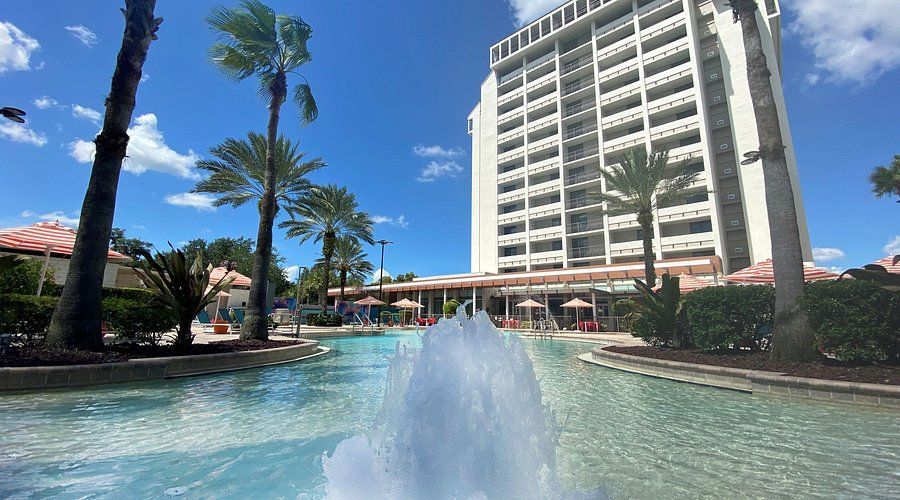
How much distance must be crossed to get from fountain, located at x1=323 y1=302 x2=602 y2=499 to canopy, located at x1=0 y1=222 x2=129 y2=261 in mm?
12485

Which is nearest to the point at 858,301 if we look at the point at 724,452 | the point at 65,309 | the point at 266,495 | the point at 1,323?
the point at 724,452

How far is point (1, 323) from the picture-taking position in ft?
23.4

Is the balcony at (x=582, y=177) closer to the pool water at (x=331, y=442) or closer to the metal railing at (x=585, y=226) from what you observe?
the metal railing at (x=585, y=226)

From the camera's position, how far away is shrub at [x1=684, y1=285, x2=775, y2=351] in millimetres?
8695

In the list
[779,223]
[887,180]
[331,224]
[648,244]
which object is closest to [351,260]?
[331,224]

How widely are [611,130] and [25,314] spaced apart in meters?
42.2

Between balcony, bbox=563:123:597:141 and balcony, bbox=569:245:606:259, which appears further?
balcony, bbox=563:123:597:141

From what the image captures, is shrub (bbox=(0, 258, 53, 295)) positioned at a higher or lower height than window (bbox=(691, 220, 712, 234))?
lower

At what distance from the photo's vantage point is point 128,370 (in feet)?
21.7

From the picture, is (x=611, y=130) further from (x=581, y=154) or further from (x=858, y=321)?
(x=858, y=321)

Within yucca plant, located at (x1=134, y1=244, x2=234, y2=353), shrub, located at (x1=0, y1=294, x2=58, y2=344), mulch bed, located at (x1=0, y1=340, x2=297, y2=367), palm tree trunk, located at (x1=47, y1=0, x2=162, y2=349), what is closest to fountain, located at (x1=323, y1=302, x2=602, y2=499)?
mulch bed, located at (x1=0, y1=340, x2=297, y2=367)

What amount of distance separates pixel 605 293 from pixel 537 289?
5966mm

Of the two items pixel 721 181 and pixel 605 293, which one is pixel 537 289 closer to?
pixel 605 293

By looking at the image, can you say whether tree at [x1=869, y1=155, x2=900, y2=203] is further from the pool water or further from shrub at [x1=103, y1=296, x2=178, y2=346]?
shrub at [x1=103, y1=296, x2=178, y2=346]
